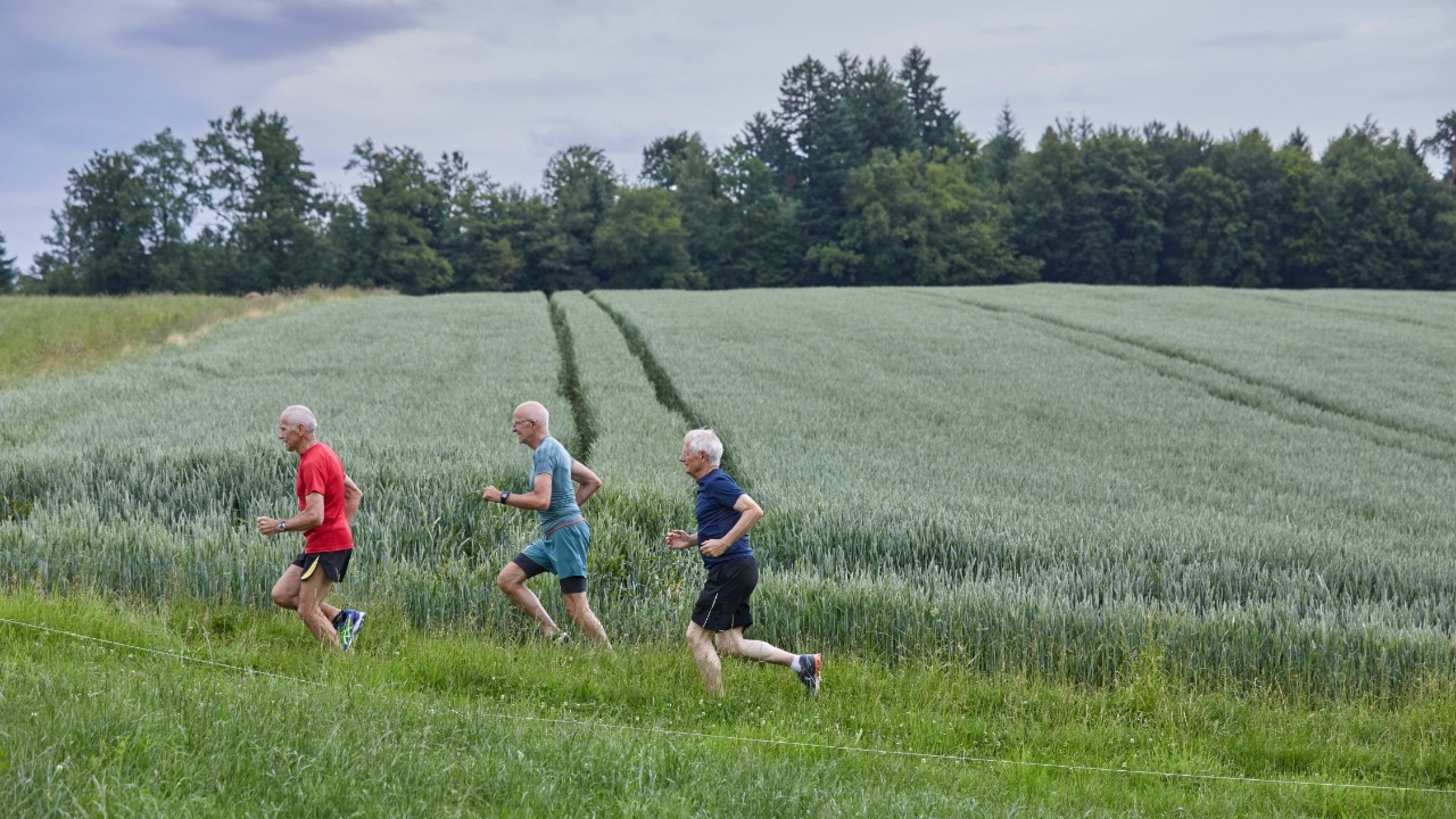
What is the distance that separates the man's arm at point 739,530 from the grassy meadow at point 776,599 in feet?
3.38

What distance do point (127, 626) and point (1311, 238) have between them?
8355 centimetres

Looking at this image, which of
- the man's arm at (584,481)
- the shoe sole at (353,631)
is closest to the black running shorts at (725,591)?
the man's arm at (584,481)

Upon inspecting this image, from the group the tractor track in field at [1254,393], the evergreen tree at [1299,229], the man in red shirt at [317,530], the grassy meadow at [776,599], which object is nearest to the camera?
the grassy meadow at [776,599]

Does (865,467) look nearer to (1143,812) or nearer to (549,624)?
(549,624)

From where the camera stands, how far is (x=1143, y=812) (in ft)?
18.6

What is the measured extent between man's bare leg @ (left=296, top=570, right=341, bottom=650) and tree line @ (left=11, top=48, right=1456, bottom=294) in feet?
232

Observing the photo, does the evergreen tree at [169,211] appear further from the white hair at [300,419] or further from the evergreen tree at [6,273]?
the white hair at [300,419]

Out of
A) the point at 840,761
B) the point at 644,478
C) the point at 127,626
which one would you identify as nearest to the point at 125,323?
the point at 644,478

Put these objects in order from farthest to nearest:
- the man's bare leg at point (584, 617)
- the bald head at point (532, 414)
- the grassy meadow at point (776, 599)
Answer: the man's bare leg at point (584, 617) → the bald head at point (532, 414) → the grassy meadow at point (776, 599)

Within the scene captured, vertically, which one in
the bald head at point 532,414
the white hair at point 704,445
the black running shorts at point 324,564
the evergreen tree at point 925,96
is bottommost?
the black running shorts at point 324,564

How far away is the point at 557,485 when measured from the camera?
7859mm

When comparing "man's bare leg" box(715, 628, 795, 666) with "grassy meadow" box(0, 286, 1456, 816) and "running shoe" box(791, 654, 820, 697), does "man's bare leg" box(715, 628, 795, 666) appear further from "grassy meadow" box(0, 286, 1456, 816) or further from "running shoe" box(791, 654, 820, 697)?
"grassy meadow" box(0, 286, 1456, 816)

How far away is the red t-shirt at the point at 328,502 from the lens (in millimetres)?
7316

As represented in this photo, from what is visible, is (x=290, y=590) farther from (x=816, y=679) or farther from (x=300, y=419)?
(x=816, y=679)
